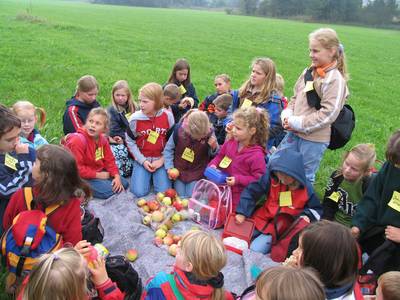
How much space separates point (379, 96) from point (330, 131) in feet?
35.9

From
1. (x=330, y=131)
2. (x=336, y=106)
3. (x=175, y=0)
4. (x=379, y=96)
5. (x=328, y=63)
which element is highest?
(x=175, y=0)

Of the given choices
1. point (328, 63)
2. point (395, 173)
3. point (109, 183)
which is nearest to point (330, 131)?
point (328, 63)

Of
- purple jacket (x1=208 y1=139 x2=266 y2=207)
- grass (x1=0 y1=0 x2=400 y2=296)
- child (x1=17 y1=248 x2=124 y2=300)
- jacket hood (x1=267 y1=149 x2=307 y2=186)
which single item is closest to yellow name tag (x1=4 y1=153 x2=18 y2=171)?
child (x1=17 y1=248 x2=124 y2=300)

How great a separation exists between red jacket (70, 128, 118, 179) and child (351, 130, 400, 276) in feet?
10.5

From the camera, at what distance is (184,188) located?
568 centimetres

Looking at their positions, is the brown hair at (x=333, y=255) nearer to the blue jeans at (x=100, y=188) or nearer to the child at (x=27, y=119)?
the blue jeans at (x=100, y=188)

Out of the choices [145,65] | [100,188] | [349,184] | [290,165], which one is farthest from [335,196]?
[145,65]

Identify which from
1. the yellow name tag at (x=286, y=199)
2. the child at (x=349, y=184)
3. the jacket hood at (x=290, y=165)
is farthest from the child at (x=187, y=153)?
the child at (x=349, y=184)

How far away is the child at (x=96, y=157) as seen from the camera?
504 cm

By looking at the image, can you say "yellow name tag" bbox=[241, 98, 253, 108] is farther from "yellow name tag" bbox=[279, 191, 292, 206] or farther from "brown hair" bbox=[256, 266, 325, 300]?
"brown hair" bbox=[256, 266, 325, 300]

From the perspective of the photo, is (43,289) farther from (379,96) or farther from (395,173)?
(379,96)

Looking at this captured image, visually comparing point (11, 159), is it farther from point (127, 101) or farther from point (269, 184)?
point (127, 101)

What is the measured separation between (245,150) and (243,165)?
20cm

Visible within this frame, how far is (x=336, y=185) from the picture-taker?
4707 millimetres
